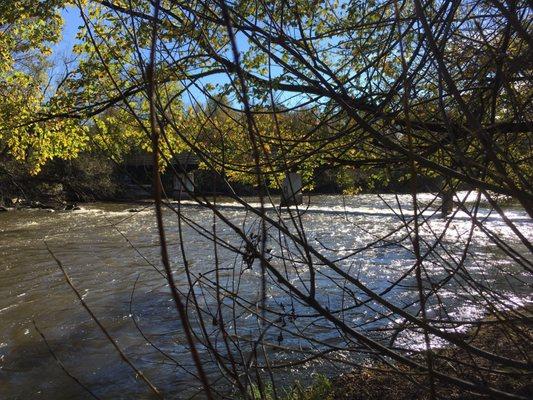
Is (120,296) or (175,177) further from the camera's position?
(120,296)

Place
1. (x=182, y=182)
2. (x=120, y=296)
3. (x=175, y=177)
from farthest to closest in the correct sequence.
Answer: (x=120, y=296) < (x=175, y=177) < (x=182, y=182)

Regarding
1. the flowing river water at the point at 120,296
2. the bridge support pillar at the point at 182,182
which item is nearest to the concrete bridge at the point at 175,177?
the bridge support pillar at the point at 182,182

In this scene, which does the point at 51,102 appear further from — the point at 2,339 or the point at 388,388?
the point at 388,388

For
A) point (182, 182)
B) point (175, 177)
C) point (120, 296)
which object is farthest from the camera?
point (120, 296)

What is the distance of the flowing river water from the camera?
6395 mm

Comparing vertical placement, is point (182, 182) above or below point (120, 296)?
above

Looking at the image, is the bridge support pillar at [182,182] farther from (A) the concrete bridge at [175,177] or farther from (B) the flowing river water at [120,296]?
(B) the flowing river water at [120,296]

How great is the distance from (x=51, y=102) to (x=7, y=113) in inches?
34.9

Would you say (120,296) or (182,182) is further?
(120,296)

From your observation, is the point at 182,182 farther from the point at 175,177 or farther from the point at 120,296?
the point at 120,296

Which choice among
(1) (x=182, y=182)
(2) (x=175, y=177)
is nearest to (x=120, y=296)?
(2) (x=175, y=177)

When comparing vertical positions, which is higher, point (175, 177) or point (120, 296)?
point (175, 177)

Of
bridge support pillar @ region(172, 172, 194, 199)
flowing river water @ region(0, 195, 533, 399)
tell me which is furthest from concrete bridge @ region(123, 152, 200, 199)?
flowing river water @ region(0, 195, 533, 399)

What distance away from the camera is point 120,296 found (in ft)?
35.8
